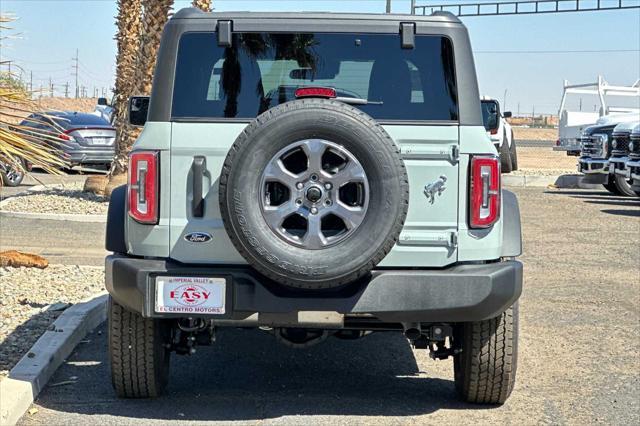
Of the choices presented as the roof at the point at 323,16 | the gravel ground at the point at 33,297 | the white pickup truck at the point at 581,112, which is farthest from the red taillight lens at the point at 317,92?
the white pickup truck at the point at 581,112

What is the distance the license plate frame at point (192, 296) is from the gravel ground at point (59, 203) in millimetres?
10694

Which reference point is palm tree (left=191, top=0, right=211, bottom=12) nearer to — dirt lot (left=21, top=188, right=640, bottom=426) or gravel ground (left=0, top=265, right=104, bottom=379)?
gravel ground (left=0, top=265, right=104, bottom=379)

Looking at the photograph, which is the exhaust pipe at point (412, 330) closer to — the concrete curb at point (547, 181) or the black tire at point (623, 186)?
the black tire at point (623, 186)

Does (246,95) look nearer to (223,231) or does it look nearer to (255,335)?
(223,231)

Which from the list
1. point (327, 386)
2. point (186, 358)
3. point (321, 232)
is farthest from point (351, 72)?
point (186, 358)

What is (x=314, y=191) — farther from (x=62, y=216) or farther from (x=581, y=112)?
(x=581, y=112)

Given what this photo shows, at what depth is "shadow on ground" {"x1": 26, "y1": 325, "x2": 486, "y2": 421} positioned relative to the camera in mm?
5863

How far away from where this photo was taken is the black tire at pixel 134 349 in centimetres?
575

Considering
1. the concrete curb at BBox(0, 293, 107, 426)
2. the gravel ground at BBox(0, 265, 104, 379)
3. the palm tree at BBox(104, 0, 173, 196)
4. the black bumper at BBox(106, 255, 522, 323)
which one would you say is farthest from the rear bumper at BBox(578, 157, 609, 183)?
the black bumper at BBox(106, 255, 522, 323)

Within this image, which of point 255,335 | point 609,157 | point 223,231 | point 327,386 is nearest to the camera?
point 223,231

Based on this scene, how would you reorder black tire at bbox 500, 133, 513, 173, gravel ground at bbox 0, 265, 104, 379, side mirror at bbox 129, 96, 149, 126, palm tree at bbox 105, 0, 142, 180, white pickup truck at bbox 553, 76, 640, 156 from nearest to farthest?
side mirror at bbox 129, 96, 149, 126
gravel ground at bbox 0, 265, 104, 379
palm tree at bbox 105, 0, 142, 180
black tire at bbox 500, 133, 513, 173
white pickup truck at bbox 553, 76, 640, 156

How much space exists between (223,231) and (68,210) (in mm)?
11128

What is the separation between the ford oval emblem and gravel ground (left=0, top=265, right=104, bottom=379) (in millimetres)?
1486

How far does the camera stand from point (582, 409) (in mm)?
6020
